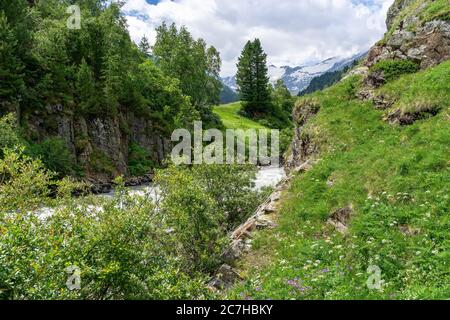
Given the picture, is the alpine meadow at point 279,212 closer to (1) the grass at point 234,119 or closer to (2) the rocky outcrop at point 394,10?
(2) the rocky outcrop at point 394,10

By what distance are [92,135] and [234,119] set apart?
54056 millimetres

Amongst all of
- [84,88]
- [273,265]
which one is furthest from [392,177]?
[84,88]

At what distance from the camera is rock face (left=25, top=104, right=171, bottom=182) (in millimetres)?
49531

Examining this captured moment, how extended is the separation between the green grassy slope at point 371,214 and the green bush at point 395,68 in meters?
1.43

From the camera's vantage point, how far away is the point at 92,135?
55.7m

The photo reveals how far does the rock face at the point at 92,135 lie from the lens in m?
49.5

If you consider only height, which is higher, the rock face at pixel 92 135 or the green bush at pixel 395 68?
the green bush at pixel 395 68

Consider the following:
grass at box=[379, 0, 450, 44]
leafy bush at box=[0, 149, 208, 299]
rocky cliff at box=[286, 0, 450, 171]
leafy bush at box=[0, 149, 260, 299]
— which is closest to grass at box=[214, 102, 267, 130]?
rocky cliff at box=[286, 0, 450, 171]

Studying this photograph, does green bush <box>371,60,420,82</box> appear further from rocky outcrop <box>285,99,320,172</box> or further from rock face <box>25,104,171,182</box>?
rock face <box>25,104,171,182</box>

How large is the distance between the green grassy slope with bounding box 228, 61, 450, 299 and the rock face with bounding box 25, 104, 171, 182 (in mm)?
35573

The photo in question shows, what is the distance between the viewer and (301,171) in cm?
2283

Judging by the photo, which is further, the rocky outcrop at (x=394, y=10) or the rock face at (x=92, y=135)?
the rock face at (x=92, y=135)

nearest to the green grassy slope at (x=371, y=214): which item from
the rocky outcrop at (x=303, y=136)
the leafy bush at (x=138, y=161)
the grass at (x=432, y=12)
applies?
the rocky outcrop at (x=303, y=136)
